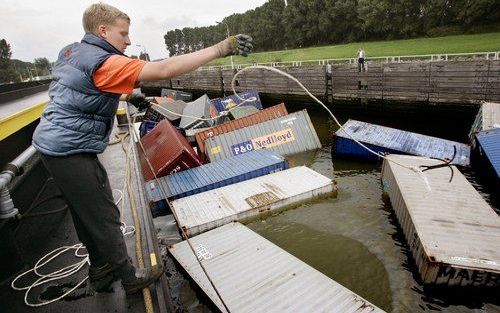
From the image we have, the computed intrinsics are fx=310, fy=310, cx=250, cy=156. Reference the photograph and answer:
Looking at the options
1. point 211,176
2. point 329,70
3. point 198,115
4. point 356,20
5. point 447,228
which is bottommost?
point 447,228

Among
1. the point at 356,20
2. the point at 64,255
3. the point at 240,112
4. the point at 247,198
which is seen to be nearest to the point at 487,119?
the point at 247,198

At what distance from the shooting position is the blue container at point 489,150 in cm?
1224

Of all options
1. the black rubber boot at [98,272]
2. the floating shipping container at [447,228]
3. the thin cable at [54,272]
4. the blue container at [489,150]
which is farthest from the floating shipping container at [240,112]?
the black rubber boot at [98,272]

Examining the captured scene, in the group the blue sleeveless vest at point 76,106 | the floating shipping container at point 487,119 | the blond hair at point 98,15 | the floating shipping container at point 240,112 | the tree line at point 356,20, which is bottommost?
the floating shipping container at point 487,119

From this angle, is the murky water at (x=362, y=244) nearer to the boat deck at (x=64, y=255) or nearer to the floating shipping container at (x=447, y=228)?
the floating shipping container at (x=447, y=228)

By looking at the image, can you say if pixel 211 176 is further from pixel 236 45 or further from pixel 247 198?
pixel 236 45

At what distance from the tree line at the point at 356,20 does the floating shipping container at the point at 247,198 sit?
35439 mm

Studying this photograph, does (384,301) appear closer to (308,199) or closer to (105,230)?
(308,199)

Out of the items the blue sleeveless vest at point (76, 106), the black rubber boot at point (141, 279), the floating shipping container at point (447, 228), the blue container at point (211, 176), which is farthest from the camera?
the blue container at point (211, 176)

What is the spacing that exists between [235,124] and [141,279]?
14320 millimetres

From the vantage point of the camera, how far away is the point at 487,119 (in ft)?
52.2

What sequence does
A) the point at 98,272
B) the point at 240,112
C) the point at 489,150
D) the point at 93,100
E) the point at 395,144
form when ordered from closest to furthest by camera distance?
the point at 93,100
the point at 98,272
the point at 489,150
the point at 395,144
the point at 240,112

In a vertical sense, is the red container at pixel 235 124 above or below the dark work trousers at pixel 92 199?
below

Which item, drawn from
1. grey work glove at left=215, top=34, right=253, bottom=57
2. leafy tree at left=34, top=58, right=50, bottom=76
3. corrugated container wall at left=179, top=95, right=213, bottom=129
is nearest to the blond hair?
grey work glove at left=215, top=34, right=253, bottom=57
